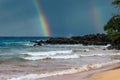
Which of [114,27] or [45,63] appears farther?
[114,27]

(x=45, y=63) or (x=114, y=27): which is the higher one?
(x=114, y=27)

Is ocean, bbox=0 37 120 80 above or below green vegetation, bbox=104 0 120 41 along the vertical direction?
below

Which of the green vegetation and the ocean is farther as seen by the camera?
the green vegetation

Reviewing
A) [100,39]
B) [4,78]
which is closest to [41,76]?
[4,78]

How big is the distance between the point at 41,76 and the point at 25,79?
1.54 metres

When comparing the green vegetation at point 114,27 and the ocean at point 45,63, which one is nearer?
the ocean at point 45,63

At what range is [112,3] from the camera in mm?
36125

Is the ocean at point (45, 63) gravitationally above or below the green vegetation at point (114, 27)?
below

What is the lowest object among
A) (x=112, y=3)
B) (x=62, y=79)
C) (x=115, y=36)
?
(x=62, y=79)

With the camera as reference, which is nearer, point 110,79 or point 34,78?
point 110,79

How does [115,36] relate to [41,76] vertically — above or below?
above

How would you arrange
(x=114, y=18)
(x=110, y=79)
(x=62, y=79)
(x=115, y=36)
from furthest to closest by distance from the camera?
(x=114, y=18) → (x=115, y=36) → (x=62, y=79) → (x=110, y=79)

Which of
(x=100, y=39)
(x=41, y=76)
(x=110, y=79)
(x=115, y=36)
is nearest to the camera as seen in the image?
(x=110, y=79)

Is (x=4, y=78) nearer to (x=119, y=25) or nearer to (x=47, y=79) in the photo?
(x=47, y=79)
